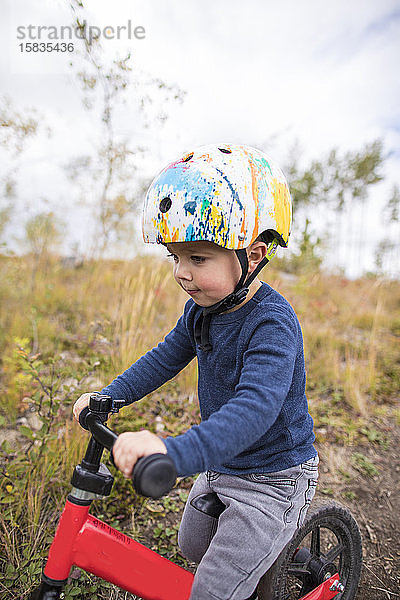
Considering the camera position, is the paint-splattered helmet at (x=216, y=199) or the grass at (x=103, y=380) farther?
the grass at (x=103, y=380)

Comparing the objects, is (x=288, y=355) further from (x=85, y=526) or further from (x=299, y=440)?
(x=85, y=526)

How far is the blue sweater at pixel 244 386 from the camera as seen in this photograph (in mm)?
1154

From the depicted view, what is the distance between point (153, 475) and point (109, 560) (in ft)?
2.19

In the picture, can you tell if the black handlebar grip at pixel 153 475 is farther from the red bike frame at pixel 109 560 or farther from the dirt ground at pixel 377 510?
the dirt ground at pixel 377 510

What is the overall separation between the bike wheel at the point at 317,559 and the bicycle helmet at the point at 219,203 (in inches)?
32.5

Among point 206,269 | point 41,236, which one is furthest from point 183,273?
point 41,236

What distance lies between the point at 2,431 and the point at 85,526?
1814 mm

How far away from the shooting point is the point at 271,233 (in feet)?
5.71

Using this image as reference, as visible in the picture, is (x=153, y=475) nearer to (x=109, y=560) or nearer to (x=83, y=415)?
(x=83, y=415)

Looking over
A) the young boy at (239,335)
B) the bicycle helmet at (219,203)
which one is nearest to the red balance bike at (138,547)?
the young boy at (239,335)

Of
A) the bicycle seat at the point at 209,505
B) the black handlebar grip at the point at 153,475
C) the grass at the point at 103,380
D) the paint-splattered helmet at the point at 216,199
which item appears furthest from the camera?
the grass at the point at 103,380

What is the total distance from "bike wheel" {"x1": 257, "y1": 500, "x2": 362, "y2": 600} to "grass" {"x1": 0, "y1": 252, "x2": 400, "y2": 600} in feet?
2.59

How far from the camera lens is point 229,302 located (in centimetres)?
159

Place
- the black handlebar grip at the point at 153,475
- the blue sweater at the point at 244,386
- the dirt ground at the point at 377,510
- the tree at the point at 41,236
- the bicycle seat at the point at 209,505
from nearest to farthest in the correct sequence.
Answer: the black handlebar grip at the point at 153,475 < the blue sweater at the point at 244,386 < the bicycle seat at the point at 209,505 < the dirt ground at the point at 377,510 < the tree at the point at 41,236
